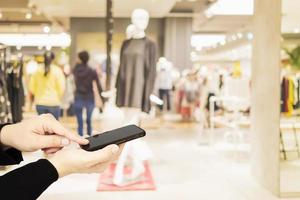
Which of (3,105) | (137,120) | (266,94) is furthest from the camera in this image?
(137,120)

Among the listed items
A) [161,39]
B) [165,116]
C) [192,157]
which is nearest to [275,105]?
[192,157]

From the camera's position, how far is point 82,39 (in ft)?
42.1

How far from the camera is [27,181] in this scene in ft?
2.80

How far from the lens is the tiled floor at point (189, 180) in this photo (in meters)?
4.01

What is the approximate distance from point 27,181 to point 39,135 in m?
0.16

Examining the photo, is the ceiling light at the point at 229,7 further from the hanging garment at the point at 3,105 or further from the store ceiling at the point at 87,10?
the hanging garment at the point at 3,105

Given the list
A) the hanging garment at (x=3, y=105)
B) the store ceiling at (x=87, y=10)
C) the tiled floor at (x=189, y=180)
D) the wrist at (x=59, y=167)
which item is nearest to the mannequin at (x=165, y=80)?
the store ceiling at (x=87, y=10)

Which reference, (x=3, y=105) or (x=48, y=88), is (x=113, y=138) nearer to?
(x=3, y=105)

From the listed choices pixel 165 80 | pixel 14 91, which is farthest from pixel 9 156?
pixel 165 80

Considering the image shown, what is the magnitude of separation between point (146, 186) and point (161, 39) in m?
8.93

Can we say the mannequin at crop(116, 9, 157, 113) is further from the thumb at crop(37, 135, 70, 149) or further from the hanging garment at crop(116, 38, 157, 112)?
the thumb at crop(37, 135, 70, 149)

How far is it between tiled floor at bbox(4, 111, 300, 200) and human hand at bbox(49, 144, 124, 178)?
2.40 meters

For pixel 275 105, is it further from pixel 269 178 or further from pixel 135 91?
pixel 135 91

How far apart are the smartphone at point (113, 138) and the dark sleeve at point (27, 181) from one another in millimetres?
108
